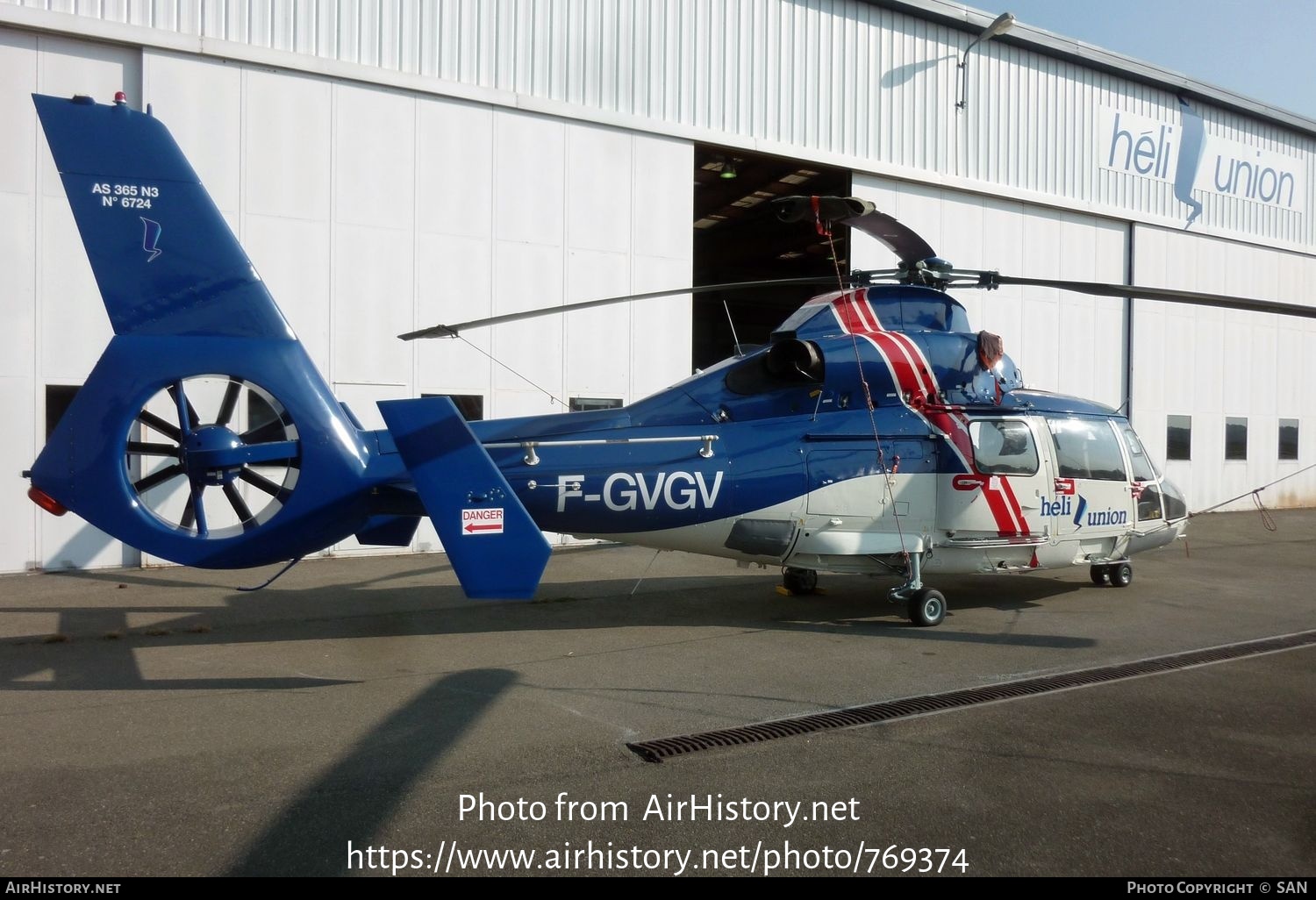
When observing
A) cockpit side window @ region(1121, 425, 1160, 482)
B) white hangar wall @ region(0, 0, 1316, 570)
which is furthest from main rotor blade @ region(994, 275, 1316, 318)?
white hangar wall @ region(0, 0, 1316, 570)

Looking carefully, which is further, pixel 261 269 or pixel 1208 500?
pixel 1208 500

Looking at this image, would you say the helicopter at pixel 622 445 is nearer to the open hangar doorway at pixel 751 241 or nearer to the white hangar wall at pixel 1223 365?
the open hangar doorway at pixel 751 241

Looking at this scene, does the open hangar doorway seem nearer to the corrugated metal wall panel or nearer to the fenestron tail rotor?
the corrugated metal wall panel

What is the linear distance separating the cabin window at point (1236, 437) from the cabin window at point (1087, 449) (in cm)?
1449

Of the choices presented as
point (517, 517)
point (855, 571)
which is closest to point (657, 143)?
point (855, 571)

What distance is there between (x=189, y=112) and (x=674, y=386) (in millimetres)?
8243

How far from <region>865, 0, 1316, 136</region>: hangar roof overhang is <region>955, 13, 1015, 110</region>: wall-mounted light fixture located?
17.2 inches

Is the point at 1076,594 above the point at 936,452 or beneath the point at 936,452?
beneath

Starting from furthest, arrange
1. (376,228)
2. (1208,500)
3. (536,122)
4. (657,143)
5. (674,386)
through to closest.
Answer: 1. (1208,500)
2. (657,143)
3. (536,122)
4. (376,228)
5. (674,386)

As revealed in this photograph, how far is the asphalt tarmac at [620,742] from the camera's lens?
3.98 meters

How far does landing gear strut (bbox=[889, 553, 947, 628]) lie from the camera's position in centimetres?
860

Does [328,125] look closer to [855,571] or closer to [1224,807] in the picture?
[855,571]

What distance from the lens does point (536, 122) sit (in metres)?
14.1

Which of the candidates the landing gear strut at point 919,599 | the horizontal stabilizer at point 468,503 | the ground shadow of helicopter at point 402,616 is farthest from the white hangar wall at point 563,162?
the horizontal stabilizer at point 468,503
